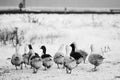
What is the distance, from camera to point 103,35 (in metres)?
21.2

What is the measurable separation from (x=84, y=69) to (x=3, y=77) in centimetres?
376

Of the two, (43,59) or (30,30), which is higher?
(30,30)

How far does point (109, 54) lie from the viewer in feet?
50.3

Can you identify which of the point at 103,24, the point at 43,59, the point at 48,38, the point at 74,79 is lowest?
the point at 74,79

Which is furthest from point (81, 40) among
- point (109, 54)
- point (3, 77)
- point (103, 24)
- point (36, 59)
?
point (3, 77)

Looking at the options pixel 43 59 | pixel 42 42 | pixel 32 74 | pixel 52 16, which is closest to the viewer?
pixel 32 74

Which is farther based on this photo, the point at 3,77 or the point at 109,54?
A: the point at 109,54

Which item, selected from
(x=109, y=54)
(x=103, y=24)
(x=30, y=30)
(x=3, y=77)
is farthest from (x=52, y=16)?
(x=3, y=77)

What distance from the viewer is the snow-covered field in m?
10.2

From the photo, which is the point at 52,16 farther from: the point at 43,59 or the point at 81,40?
the point at 43,59

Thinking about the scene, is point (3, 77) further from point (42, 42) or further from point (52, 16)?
point (52, 16)

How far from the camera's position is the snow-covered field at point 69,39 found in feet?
33.6

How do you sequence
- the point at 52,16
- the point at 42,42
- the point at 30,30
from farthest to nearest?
the point at 52,16 → the point at 30,30 → the point at 42,42

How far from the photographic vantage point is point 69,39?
770 inches
